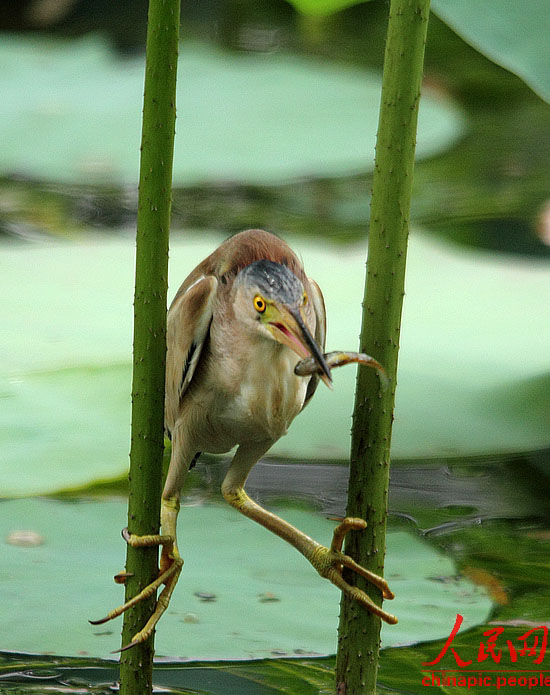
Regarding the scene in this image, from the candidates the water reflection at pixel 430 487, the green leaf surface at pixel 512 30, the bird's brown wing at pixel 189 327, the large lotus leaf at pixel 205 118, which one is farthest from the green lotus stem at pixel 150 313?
the large lotus leaf at pixel 205 118

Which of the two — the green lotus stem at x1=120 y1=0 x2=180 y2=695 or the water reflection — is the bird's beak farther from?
the water reflection

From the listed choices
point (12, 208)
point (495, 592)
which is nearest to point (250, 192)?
point (12, 208)

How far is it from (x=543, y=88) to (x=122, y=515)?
80cm

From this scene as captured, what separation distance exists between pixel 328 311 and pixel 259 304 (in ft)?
3.17

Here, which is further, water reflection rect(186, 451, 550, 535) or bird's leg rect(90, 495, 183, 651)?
water reflection rect(186, 451, 550, 535)

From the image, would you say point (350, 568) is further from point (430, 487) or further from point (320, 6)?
point (320, 6)

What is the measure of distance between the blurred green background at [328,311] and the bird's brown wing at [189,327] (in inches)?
10.9

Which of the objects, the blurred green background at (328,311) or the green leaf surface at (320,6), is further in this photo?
the green leaf surface at (320,6)

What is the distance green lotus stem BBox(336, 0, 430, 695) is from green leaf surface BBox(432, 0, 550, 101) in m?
0.76

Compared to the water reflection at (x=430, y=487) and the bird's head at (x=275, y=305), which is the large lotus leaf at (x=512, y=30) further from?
the bird's head at (x=275, y=305)

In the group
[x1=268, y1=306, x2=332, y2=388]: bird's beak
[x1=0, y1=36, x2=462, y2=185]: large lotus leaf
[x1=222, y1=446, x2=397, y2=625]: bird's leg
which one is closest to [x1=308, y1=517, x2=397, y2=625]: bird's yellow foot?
[x1=222, y1=446, x2=397, y2=625]: bird's leg

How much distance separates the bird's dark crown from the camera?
0.76m

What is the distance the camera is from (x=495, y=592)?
43.4 inches

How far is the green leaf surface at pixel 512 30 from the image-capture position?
142cm
